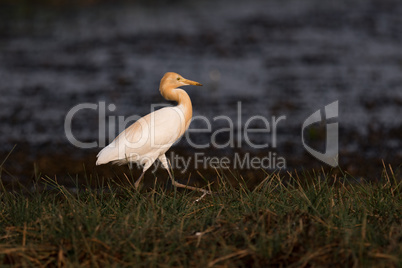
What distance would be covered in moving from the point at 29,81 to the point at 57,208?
9.50 meters

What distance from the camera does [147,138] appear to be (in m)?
6.06

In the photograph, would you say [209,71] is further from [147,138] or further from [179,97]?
[147,138]

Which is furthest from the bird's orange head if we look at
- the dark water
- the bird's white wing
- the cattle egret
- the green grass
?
the dark water

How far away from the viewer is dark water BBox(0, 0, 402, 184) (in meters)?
9.11

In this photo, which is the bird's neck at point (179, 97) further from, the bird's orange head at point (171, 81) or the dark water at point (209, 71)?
the dark water at point (209, 71)

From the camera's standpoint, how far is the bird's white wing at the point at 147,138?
19.7ft

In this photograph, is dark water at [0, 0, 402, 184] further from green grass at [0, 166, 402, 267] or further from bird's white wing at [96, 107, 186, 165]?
green grass at [0, 166, 402, 267]

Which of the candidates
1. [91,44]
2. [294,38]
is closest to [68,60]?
[91,44]

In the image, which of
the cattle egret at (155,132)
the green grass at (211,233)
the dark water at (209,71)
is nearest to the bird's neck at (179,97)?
the cattle egret at (155,132)

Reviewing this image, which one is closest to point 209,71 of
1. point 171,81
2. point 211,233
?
point 171,81

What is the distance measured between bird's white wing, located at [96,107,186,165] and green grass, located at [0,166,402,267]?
134 cm

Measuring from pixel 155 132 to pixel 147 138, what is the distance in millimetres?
93

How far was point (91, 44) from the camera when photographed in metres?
18.2

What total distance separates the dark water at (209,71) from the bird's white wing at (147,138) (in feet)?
7.38
